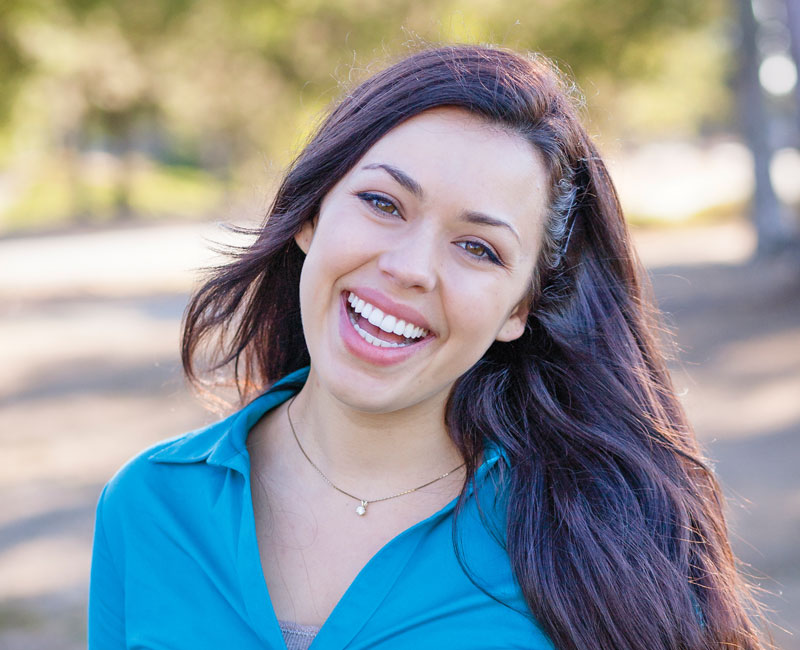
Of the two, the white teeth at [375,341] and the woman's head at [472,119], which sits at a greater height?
the woman's head at [472,119]

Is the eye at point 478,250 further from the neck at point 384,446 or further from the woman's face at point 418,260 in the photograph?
the neck at point 384,446

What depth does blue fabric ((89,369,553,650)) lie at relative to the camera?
6.32ft

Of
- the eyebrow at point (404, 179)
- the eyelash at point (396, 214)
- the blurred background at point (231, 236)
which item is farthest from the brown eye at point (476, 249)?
the blurred background at point (231, 236)

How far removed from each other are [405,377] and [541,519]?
428 mm

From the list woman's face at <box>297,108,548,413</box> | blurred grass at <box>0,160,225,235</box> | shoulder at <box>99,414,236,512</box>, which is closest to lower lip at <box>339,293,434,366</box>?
woman's face at <box>297,108,548,413</box>

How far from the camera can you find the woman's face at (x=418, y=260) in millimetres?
1979

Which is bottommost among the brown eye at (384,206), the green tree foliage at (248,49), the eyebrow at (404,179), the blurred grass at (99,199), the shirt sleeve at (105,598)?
the shirt sleeve at (105,598)

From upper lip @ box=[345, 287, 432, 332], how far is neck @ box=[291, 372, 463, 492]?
284 millimetres

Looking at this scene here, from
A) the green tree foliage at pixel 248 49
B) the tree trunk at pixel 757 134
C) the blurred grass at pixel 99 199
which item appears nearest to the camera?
the green tree foliage at pixel 248 49

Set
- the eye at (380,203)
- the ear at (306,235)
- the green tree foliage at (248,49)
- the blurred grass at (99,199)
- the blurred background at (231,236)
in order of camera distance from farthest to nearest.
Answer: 1. the blurred grass at (99,199)
2. the green tree foliage at (248,49)
3. the blurred background at (231,236)
4. the ear at (306,235)
5. the eye at (380,203)

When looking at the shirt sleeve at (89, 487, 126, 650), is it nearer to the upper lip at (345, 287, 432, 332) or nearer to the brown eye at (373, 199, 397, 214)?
the upper lip at (345, 287, 432, 332)

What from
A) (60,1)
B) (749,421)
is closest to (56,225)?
(60,1)

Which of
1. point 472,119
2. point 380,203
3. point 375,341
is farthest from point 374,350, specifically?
point 472,119

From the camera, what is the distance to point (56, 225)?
2958 cm
